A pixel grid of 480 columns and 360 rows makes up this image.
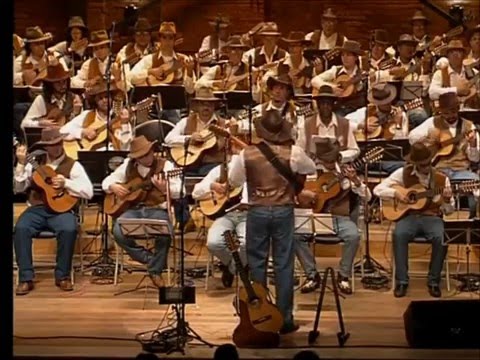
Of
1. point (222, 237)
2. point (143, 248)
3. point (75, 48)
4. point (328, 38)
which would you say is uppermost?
point (328, 38)

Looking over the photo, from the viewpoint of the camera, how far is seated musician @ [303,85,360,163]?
9.98m

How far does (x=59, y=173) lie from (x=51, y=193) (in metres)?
0.20

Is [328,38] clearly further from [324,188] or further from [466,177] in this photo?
[324,188]

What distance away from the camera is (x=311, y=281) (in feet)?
31.5

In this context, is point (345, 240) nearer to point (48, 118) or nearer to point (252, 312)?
point (252, 312)

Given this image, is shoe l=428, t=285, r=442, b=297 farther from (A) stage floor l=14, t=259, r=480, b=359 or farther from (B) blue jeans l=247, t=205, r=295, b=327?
(B) blue jeans l=247, t=205, r=295, b=327

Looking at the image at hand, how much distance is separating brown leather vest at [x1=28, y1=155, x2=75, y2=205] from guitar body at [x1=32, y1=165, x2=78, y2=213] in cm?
5

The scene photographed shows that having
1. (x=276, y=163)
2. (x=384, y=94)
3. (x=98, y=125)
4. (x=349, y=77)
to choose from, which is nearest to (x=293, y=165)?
(x=276, y=163)

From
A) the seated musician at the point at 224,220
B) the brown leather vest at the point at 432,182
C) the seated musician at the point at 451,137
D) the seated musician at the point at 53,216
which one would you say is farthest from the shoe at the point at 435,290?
the seated musician at the point at 53,216

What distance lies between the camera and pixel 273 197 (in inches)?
327

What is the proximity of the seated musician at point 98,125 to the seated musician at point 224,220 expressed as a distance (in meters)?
1.41

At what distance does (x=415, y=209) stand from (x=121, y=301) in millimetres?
2748

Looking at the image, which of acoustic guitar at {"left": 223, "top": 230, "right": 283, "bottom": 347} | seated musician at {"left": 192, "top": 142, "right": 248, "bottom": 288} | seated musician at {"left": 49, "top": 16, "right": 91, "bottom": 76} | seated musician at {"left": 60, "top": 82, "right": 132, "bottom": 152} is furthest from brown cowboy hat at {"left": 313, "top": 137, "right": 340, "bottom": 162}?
seated musician at {"left": 49, "top": 16, "right": 91, "bottom": 76}

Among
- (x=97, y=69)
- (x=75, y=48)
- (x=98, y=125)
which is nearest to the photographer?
(x=98, y=125)
